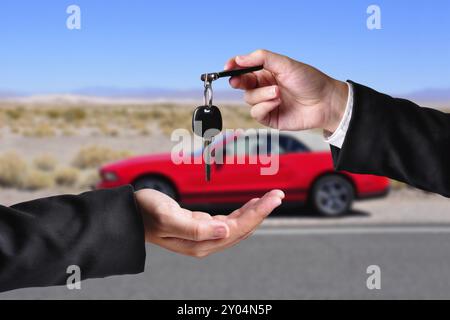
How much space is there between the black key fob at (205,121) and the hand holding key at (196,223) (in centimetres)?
19

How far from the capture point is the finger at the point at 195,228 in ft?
5.92

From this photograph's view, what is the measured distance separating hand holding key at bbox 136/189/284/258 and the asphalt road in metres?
4.55

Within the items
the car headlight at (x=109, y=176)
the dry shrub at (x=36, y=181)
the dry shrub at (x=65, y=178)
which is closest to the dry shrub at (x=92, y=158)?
the dry shrub at (x=65, y=178)

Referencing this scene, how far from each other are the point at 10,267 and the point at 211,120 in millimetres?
578

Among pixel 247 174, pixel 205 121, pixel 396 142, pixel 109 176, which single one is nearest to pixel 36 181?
pixel 109 176

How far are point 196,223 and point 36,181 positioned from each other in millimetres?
14056

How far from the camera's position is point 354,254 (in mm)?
7977

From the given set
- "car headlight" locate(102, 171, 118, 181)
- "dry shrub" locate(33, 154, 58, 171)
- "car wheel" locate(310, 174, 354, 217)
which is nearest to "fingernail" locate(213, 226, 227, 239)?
"car wheel" locate(310, 174, 354, 217)

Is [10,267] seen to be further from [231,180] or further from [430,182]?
[231,180]

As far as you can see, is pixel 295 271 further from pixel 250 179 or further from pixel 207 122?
pixel 207 122

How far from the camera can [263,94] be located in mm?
2441

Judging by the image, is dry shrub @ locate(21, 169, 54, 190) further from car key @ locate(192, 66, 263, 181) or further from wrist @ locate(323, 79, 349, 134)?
car key @ locate(192, 66, 263, 181)

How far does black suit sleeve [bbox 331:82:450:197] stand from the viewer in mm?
2375
